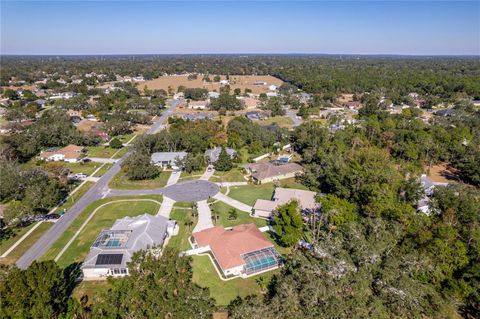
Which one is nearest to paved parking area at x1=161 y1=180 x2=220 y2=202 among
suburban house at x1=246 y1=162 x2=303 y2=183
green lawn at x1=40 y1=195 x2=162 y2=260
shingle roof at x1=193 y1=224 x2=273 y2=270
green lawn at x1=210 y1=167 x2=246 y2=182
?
green lawn at x1=210 y1=167 x2=246 y2=182

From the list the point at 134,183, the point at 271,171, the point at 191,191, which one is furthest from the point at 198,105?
the point at 191,191

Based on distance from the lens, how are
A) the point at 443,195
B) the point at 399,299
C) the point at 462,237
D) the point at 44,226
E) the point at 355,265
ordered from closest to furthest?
the point at 399,299
the point at 355,265
the point at 462,237
the point at 443,195
the point at 44,226

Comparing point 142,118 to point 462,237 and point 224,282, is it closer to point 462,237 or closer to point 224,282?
point 224,282

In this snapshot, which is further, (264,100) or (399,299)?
(264,100)

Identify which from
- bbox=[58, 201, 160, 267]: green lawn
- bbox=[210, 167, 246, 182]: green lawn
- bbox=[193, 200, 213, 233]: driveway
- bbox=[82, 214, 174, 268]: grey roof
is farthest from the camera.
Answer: bbox=[210, 167, 246, 182]: green lawn

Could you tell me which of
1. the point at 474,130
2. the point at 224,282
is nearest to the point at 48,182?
the point at 224,282

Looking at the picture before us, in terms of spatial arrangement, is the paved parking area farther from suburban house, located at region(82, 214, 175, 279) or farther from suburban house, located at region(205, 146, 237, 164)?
suburban house, located at region(82, 214, 175, 279)
